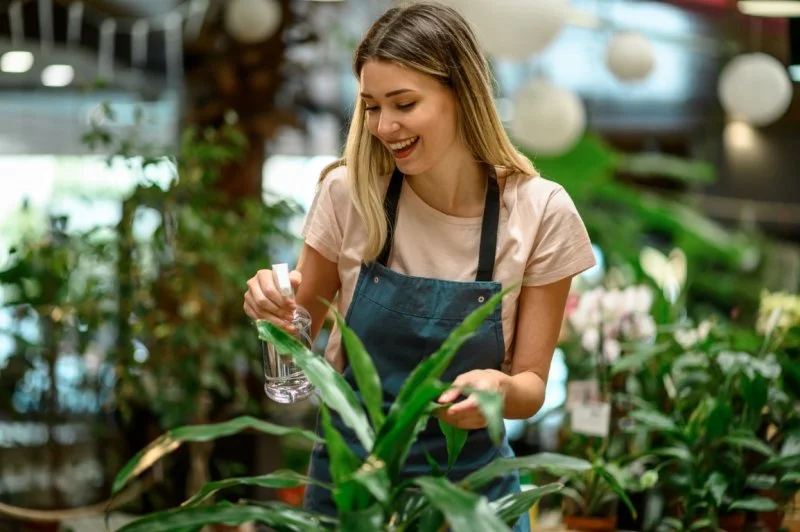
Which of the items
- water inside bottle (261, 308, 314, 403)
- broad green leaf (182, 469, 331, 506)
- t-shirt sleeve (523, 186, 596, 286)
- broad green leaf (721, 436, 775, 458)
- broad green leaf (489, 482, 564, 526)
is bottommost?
broad green leaf (721, 436, 775, 458)

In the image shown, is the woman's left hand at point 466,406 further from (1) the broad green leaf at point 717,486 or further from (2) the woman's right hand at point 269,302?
(1) the broad green leaf at point 717,486

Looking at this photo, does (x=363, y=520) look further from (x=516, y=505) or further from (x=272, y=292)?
(x=272, y=292)

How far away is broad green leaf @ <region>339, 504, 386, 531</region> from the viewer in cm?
142

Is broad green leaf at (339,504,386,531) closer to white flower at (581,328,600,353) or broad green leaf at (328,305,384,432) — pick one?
broad green leaf at (328,305,384,432)

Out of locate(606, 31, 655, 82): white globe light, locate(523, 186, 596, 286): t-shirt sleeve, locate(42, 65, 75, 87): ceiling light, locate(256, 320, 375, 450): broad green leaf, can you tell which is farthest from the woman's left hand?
locate(42, 65, 75, 87): ceiling light

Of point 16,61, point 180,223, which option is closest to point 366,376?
point 180,223

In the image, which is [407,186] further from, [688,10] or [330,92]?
[330,92]

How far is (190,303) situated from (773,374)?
2.09 meters

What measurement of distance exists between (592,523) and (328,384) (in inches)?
62.8

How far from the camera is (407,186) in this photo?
6.84 ft

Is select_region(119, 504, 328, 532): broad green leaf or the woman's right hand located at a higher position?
the woman's right hand

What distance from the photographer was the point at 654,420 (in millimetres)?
2902

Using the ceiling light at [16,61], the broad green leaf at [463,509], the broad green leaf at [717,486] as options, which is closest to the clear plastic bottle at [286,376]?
the broad green leaf at [463,509]

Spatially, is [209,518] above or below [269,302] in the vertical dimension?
below
